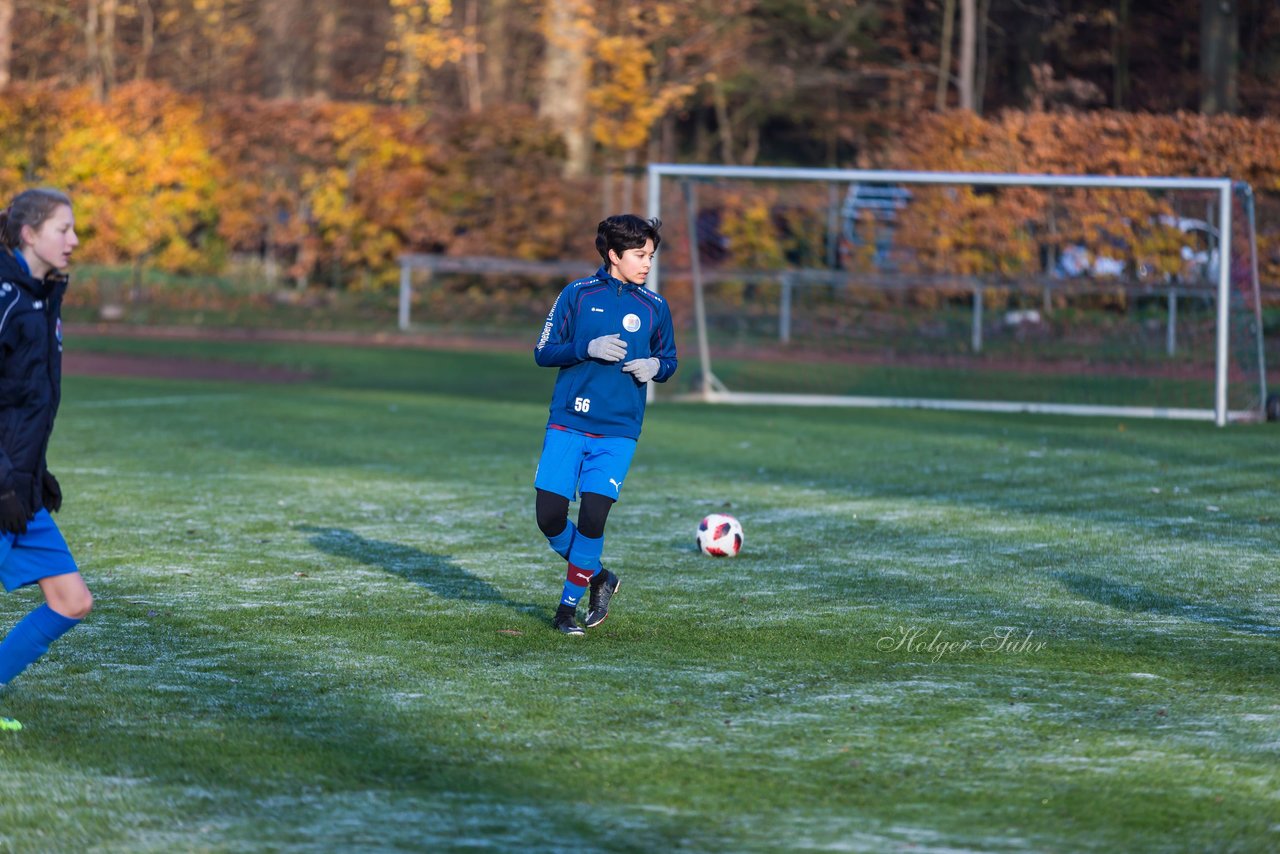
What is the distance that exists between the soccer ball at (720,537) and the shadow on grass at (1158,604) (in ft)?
5.16

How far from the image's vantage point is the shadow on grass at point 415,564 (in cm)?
743

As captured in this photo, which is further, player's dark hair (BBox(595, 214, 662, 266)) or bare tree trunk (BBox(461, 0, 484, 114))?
bare tree trunk (BBox(461, 0, 484, 114))

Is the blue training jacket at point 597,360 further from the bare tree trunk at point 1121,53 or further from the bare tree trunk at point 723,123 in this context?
the bare tree trunk at point 723,123

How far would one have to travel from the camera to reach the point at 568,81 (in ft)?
94.5

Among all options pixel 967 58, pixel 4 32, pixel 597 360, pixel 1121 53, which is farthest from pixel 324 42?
pixel 597 360

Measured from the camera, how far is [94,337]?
2422 centimetres

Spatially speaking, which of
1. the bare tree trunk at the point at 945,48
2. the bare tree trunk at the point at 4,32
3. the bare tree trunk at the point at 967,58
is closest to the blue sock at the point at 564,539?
the bare tree trunk at the point at 967,58

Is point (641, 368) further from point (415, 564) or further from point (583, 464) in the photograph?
point (415, 564)

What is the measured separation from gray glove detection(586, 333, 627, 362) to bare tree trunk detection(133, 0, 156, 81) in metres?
31.1

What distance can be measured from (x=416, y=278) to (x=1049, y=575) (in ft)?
67.0

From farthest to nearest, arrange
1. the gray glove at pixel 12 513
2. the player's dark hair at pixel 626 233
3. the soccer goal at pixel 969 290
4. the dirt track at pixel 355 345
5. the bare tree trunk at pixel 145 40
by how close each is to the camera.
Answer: the bare tree trunk at pixel 145 40 → the dirt track at pixel 355 345 → the soccer goal at pixel 969 290 → the player's dark hair at pixel 626 233 → the gray glove at pixel 12 513

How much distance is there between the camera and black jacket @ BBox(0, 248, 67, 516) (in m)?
4.82

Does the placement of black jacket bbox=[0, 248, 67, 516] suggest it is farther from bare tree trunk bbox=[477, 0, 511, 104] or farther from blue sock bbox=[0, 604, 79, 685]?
bare tree trunk bbox=[477, 0, 511, 104]

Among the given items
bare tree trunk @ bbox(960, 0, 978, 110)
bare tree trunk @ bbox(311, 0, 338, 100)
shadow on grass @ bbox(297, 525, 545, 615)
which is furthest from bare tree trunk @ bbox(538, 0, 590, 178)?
shadow on grass @ bbox(297, 525, 545, 615)
